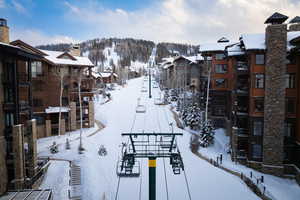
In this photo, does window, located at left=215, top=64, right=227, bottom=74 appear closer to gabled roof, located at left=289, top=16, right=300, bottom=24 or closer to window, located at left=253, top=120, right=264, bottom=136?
gabled roof, located at left=289, top=16, right=300, bottom=24

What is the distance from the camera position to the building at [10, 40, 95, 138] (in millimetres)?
23844

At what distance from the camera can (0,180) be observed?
12.4 metres

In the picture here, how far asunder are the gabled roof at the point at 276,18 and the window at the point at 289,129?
8998 mm

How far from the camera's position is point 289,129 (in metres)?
17.5

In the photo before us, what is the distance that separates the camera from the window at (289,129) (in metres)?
17.4

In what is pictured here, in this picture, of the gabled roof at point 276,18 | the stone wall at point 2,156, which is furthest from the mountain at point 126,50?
the stone wall at point 2,156

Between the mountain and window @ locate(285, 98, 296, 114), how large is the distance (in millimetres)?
114783

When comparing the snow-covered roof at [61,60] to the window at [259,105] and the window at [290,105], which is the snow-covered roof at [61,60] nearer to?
the window at [259,105]

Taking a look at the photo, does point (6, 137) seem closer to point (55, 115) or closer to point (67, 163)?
point (67, 163)

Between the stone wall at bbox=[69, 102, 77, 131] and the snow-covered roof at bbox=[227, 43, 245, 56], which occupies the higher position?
the snow-covered roof at bbox=[227, 43, 245, 56]

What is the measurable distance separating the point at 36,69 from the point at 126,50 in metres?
141

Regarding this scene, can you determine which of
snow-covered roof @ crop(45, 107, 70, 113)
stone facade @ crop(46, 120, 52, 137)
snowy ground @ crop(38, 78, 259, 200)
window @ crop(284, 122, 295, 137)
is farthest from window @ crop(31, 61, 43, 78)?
window @ crop(284, 122, 295, 137)

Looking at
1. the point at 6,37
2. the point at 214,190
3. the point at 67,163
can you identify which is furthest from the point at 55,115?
the point at 214,190

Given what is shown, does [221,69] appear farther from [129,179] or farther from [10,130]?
[10,130]
